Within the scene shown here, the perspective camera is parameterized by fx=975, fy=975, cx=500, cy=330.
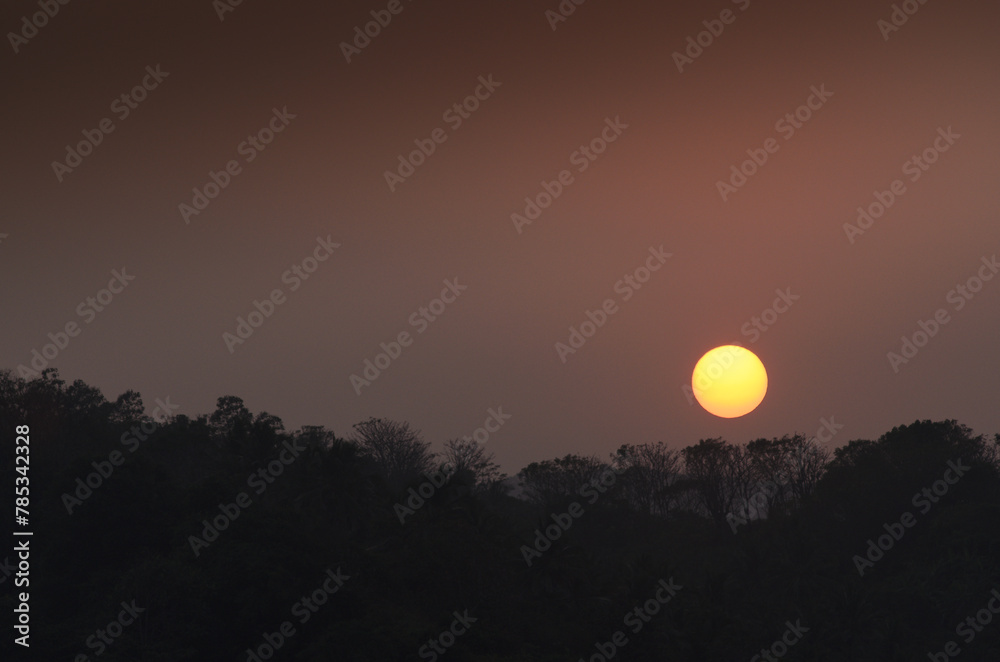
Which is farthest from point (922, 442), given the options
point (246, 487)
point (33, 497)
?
point (33, 497)

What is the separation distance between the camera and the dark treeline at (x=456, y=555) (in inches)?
1964

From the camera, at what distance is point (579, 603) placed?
61406mm

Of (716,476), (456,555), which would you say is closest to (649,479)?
(716,476)

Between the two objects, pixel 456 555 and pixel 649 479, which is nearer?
pixel 456 555

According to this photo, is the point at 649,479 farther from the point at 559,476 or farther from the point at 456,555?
the point at 456,555

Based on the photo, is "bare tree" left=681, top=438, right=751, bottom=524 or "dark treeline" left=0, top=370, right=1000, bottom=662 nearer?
"dark treeline" left=0, top=370, right=1000, bottom=662

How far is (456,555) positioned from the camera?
Answer: 187ft

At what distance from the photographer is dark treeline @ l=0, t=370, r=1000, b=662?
49.9 metres

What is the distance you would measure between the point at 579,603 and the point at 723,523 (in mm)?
42315

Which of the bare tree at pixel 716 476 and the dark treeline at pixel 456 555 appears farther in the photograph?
the bare tree at pixel 716 476

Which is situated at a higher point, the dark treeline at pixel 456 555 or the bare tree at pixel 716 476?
the bare tree at pixel 716 476

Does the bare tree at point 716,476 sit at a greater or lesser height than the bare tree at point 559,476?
greater

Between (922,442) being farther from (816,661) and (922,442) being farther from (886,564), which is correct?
(816,661)

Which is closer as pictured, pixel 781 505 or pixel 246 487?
pixel 246 487
